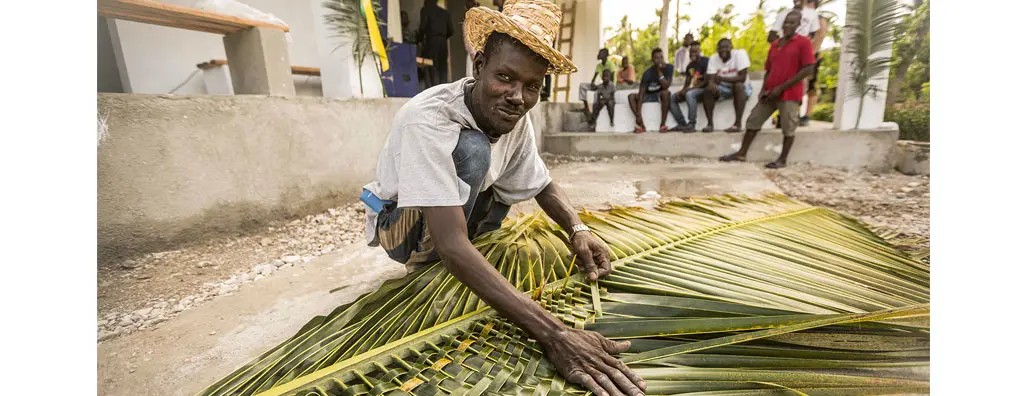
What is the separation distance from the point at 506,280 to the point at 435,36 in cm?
359

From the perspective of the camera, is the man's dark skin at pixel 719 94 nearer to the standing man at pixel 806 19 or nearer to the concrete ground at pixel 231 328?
the standing man at pixel 806 19

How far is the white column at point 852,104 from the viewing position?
3.61m

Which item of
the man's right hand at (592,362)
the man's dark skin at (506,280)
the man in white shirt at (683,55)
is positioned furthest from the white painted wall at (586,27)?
the man in white shirt at (683,55)

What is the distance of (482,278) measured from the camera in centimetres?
92

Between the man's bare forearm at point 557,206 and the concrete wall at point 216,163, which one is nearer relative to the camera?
the man's bare forearm at point 557,206

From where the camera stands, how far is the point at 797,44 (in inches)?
163

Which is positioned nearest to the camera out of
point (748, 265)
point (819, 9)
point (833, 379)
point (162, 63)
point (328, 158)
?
point (833, 379)

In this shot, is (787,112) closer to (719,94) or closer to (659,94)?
(719,94)

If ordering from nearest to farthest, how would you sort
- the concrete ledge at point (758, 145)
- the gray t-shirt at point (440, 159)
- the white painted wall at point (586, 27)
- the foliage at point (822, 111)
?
the gray t-shirt at point (440, 159) < the white painted wall at point (586, 27) < the concrete ledge at point (758, 145) < the foliage at point (822, 111)

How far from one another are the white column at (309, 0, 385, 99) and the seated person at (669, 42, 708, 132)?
3743mm
